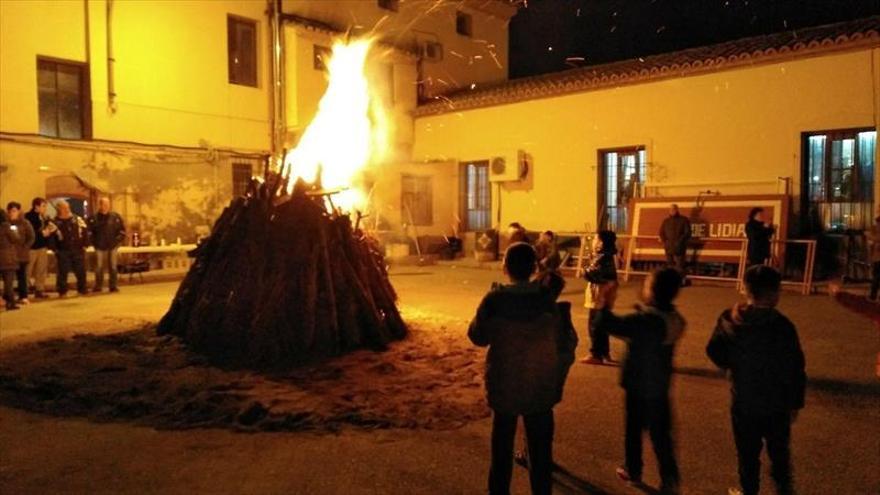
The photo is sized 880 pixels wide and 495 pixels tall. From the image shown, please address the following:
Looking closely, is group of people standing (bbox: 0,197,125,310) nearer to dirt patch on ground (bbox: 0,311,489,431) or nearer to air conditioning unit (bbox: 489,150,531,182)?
dirt patch on ground (bbox: 0,311,489,431)

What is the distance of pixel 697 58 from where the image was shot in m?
16.6

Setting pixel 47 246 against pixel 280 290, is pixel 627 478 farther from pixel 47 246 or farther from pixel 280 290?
pixel 47 246

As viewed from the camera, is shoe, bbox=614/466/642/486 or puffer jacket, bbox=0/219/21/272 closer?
shoe, bbox=614/466/642/486

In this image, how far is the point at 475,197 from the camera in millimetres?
22141

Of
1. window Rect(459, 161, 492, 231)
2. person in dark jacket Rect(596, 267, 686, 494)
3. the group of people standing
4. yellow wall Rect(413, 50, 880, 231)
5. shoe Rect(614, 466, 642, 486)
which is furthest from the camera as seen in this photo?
window Rect(459, 161, 492, 231)

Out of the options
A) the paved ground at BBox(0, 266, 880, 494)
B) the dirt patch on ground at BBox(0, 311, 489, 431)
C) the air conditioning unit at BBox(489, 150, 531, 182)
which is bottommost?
the paved ground at BBox(0, 266, 880, 494)

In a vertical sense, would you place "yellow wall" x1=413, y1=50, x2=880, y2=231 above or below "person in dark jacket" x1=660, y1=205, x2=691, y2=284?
above

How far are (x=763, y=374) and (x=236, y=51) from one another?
61.0ft

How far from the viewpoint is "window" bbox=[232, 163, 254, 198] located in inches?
790

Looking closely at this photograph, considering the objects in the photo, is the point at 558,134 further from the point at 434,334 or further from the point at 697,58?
the point at 434,334

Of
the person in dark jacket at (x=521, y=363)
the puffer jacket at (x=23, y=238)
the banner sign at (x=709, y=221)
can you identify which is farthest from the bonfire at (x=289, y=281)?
the banner sign at (x=709, y=221)

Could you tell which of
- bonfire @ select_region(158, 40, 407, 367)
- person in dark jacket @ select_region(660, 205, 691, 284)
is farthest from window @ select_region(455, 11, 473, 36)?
bonfire @ select_region(158, 40, 407, 367)

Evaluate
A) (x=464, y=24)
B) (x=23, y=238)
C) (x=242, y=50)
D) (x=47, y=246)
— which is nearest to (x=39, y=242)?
(x=47, y=246)

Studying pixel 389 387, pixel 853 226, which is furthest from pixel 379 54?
pixel 389 387
